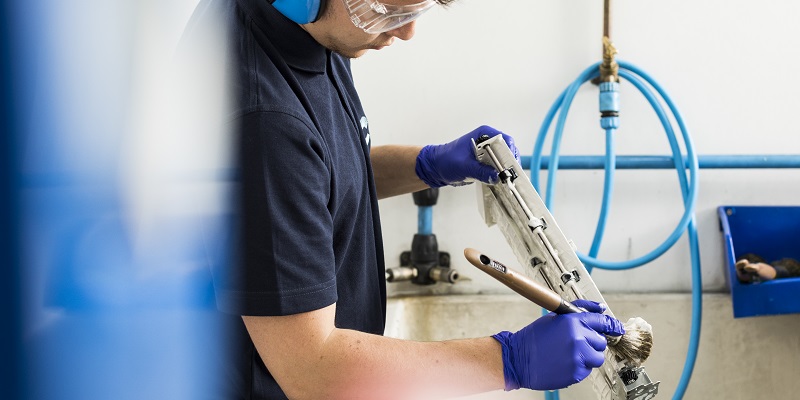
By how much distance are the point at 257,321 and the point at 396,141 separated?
46.9 inches

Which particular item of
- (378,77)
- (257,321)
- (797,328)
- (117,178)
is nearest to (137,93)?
(117,178)

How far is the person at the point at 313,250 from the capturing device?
0.74 m

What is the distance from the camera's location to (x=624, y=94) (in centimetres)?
185

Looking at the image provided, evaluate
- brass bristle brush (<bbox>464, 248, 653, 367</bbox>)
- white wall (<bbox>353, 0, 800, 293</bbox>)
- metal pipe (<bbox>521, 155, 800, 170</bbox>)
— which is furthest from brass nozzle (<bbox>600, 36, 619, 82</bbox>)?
brass bristle brush (<bbox>464, 248, 653, 367</bbox>)

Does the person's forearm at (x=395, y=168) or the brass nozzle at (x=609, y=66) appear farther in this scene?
the brass nozzle at (x=609, y=66)

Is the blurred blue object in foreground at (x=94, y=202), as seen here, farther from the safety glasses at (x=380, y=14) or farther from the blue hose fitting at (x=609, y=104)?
the blue hose fitting at (x=609, y=104)

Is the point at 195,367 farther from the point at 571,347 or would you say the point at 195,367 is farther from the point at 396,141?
the point at 396,141

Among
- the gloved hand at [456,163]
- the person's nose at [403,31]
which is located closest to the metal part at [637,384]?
the gloved hand at [456,163]

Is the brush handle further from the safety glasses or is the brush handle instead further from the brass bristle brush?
the safety glasses

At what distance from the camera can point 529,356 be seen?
87 cm

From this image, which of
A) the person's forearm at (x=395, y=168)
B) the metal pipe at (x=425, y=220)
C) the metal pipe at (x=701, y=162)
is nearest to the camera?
the person's forearm at (x=395, y=168)

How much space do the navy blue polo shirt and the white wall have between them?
95cm

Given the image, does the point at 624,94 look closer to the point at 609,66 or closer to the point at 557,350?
the point at 609,66

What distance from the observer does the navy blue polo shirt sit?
736 millimetres
